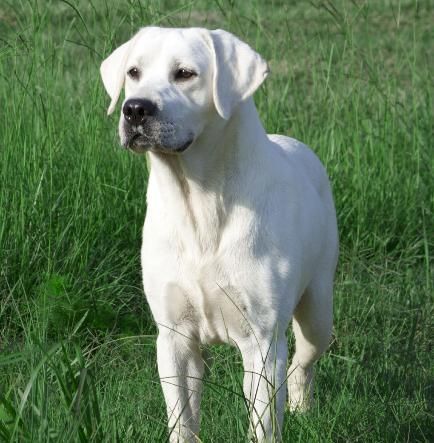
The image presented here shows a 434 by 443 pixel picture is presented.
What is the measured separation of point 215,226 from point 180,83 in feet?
1.73

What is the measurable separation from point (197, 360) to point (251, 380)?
28 centimetres

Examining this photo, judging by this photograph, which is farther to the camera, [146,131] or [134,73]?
[134,73]

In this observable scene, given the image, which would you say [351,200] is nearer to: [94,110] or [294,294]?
[94,110]

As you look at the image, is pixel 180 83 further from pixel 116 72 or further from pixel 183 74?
pixel 116 72

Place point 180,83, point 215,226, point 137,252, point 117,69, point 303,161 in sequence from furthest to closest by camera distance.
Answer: point 137,252
point 303,161
point 117,69
point 215,226
point 180,83

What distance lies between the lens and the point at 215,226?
3.86 meters

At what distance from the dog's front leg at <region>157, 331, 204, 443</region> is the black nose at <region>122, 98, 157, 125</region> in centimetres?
83

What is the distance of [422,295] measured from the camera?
5.43 m

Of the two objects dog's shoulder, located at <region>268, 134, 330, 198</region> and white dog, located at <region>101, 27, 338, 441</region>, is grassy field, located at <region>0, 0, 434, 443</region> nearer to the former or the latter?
white dog, located at <region>101, 27, 338, 441</region>

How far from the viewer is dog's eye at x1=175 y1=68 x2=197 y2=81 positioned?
3.73 m

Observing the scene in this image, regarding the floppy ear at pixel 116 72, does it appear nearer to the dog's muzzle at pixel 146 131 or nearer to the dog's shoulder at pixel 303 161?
the dog's muzzle at pixel 146 131

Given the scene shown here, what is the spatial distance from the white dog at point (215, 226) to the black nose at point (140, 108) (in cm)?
12

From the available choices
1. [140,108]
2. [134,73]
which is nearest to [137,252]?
[134,73]

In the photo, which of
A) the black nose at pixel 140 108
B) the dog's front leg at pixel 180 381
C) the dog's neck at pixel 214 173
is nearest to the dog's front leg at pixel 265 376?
the dog's front leg at pixel 180 381
